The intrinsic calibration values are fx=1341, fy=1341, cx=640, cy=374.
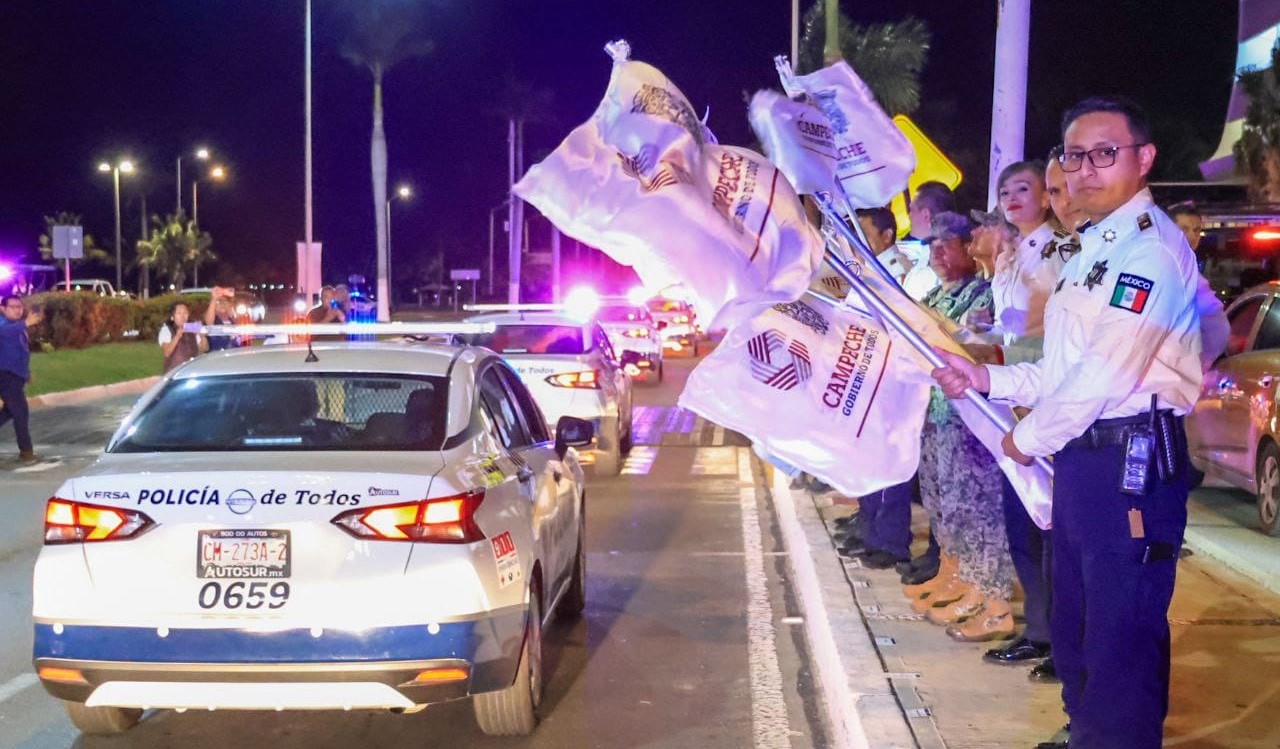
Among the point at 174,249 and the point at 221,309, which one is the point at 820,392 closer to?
the point at 221,309

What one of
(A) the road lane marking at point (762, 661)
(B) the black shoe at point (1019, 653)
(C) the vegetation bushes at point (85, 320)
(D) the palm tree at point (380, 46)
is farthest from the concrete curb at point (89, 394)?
(B) the black shoe at point (1019, 653)

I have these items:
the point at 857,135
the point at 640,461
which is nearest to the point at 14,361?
the point at 640,461

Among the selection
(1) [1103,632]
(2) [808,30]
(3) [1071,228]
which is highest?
(2) [808,30]

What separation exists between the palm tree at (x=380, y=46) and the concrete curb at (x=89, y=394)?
1294cm

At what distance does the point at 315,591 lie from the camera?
4.60 m

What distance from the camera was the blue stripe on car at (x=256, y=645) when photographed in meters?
4.59

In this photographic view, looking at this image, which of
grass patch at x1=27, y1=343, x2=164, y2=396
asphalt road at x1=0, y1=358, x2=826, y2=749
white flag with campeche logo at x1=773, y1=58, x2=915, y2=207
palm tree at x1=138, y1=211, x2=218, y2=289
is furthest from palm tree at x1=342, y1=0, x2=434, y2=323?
white flag with campeche logo at x1=773, y1=58, x2=915, y2=207

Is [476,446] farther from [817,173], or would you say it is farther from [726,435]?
[726,435]

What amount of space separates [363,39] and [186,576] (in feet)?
116

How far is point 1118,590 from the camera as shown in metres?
3.84

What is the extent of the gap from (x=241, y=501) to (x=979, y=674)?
3147mm

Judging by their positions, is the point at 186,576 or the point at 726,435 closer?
the point at 186,576

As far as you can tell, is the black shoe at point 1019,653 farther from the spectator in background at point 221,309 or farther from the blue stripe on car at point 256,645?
the spectator in background at point 221,309

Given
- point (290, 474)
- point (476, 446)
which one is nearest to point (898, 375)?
point (476, 446)
